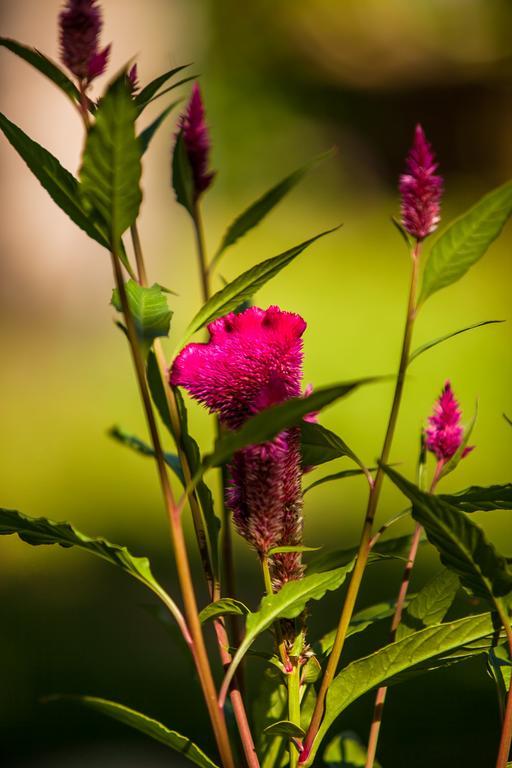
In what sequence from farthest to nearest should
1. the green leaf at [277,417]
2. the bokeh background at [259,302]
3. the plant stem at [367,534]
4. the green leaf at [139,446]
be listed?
the bokeh background at [259,302]
the green leaf at [139,446]
the plant stem at [367,534]
the green leaf at [277,417]

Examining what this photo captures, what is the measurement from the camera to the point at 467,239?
25.2 inches

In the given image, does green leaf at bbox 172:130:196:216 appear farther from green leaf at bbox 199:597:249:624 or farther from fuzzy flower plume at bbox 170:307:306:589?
green leaf at bbox 199:597:249:624

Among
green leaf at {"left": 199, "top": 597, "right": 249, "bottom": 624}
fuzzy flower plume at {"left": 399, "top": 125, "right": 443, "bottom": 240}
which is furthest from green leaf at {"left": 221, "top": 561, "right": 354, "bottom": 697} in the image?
fuzzy flower plume at {"left": 399, "top": 125, "right": 443, "bottom": 240}

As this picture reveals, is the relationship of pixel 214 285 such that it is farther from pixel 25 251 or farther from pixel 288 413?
pixel 288 413

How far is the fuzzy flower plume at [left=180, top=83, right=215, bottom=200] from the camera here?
0.79m

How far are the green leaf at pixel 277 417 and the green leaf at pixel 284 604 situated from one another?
0.14 metres

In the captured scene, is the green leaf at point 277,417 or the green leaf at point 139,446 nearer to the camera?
the green leaf at point 277,417

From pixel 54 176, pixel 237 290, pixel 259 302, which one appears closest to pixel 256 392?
pixel 237 290

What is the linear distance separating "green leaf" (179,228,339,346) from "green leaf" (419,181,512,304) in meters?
0.08

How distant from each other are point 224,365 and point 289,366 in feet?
0.14

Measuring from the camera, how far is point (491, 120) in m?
7.32

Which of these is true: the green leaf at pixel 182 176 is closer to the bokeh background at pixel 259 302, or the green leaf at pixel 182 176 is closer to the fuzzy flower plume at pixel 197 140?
the fuzzy flower plume at pixel 197 140

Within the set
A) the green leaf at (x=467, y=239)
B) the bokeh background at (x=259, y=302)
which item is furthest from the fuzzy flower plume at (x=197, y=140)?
the bokeh background at (x=259, y=302)

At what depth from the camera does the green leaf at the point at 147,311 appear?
0.67 metres
